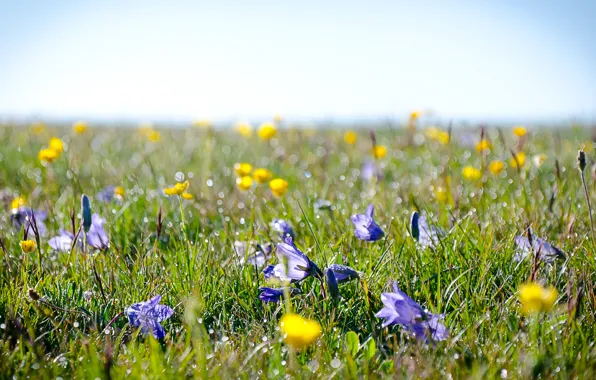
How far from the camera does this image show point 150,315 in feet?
6.12

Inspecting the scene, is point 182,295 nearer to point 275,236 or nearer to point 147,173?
point 275,236

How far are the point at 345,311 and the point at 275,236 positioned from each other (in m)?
0.92

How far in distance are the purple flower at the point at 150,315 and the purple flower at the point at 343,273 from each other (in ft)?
1.94

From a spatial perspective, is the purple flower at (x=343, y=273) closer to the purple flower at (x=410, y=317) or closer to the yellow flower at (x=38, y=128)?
the purple flower at (x=410, y=317)

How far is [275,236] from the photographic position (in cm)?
275

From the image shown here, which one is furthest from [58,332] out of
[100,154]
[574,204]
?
[100,154]

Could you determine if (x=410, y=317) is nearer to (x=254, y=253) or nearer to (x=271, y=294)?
(x=271, y=294)

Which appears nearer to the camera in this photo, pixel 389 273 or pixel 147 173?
pixel 389 273

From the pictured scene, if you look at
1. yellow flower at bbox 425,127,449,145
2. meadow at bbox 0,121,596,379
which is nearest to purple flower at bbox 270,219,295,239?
meadow at bbox 0,121,596,379

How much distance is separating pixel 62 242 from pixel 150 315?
941 millimetres

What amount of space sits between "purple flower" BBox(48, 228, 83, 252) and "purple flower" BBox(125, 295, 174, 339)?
829 mm

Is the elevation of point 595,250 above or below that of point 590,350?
above

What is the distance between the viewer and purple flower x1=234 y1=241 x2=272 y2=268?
227cm

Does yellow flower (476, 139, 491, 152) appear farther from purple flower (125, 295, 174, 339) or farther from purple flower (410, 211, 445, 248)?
purple flower (125, 295, 174, 339)
